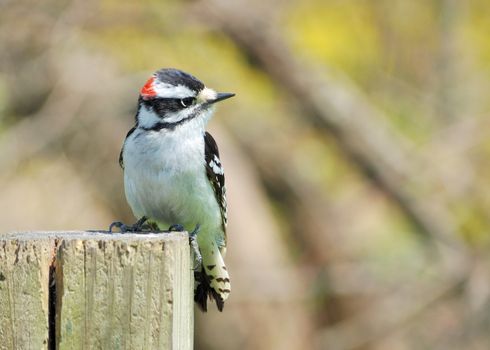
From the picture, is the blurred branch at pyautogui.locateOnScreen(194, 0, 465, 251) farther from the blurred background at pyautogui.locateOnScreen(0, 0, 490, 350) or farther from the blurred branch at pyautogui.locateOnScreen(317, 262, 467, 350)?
the blurred branch at pyautogui.locateOnScreen(317, 262, 467, 350)

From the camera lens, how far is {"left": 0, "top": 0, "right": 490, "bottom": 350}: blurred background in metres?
9.08

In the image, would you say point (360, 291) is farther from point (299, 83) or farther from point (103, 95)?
point (103, 95)

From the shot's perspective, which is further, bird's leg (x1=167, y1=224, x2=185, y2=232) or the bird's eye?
the bird's eye

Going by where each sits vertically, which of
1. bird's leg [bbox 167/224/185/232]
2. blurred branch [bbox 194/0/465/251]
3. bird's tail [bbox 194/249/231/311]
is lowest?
bird's tail [bbox 194/249/231/311]

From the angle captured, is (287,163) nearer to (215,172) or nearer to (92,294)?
(215,172)

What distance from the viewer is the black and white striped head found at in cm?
518

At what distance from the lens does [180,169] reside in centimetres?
506

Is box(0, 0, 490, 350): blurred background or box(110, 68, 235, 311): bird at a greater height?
box(0, 0, 490, 350): blurred background

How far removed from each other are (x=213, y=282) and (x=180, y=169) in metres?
0.69

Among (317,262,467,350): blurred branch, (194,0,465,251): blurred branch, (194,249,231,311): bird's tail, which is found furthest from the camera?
(194,0,465,251): blurred branch

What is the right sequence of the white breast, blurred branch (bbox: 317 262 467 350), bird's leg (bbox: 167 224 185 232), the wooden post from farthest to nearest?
blurred branch (bbox: 317 262 467 350) → the white breast → bird's leg (bbox: 167 224 185 232) → the wooden post

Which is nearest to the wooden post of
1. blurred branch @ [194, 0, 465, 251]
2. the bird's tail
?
the bird's tail

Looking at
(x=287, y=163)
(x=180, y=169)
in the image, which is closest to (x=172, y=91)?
(x=180, y=169)

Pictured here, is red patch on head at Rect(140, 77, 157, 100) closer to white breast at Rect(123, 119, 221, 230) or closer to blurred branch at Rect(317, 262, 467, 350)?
white breast at Rect(123, 119, 221, 230)
